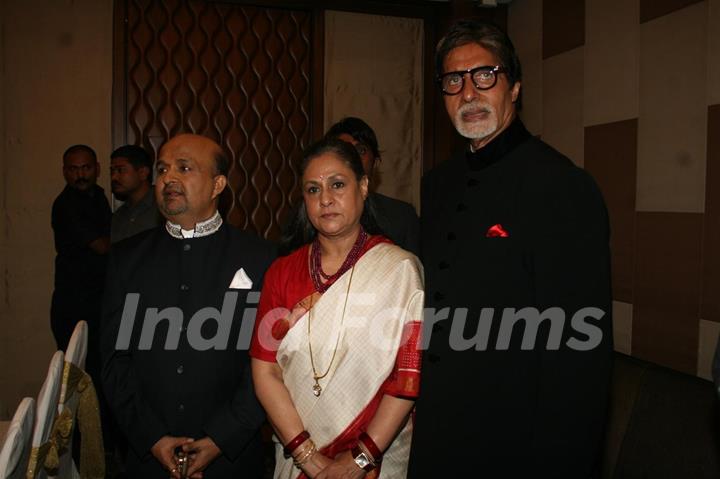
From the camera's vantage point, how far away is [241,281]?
1.91 m

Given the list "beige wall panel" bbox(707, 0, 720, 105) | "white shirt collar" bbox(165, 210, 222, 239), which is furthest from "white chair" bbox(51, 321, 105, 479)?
"beige wall panel" bbox(707, 0, 720, 105)

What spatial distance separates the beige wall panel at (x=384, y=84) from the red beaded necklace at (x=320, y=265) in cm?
246

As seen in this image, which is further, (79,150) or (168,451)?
(79,150)

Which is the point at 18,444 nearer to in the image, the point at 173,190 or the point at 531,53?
the point at 173,190

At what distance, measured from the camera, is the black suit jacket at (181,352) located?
1.85 m

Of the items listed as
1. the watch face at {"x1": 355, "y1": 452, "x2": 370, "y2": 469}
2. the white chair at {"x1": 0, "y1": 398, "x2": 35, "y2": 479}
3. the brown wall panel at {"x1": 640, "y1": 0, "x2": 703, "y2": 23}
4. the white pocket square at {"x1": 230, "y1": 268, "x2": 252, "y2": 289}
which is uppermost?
the brown wall panel at {"x1": 640, "y1": 0, "x2": 703, "y2": 23}

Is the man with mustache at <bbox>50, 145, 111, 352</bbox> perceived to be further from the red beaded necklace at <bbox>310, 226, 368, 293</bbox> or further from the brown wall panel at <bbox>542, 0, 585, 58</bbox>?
the brown wall panel at <bbox>542, 0, 585, 58</bbox>

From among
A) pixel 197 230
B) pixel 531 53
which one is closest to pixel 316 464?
pixel 197 230

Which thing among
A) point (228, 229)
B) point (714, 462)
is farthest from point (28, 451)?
point (714, 462)

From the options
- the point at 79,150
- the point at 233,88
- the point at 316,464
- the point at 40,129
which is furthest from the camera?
the point at 233,88

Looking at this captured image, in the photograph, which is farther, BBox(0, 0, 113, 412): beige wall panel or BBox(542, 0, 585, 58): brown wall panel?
BBox(0, 0, 113, 412): beige wall panel

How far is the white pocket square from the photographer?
6.24ft

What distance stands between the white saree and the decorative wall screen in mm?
2128

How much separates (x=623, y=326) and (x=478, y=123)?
180cm
